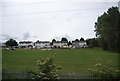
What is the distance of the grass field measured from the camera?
90.8 inches

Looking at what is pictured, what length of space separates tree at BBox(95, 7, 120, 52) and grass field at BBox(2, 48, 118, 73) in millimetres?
136

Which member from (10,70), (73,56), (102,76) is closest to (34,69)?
(10,70)

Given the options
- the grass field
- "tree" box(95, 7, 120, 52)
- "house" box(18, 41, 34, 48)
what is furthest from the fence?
"tree" box(95, 7, 120, 52)

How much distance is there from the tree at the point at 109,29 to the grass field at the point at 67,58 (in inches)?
5.4

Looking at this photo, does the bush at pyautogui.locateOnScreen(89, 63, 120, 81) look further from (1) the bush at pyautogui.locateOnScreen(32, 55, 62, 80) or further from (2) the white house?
(1) the bush at pyautogui.locateOnScreen(32, 55, 62, 80)

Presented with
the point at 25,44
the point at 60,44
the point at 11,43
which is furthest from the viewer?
the point at 11,43

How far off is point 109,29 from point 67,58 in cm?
86

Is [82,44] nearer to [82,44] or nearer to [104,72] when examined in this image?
[82,44]

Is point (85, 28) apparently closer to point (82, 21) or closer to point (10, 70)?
point (82, 21)

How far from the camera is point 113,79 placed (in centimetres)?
222

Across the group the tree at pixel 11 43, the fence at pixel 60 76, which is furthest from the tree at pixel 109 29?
the tree at pixel 11 43

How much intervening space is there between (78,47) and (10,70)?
1.14 meters

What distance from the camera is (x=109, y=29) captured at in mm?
2521

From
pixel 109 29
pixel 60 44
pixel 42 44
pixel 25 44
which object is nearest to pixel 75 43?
pixel 60 44
